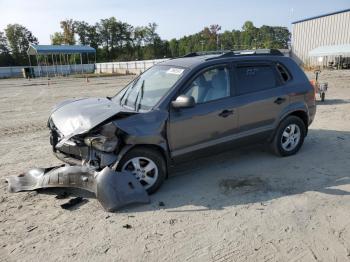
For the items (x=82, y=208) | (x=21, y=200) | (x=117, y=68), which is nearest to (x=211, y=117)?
(x=82, y=208)

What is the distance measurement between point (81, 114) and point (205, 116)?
1807 millimetres

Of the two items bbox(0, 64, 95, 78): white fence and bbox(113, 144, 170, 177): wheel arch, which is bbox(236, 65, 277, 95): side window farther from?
bbox(0, 64, 95, 78): white fence

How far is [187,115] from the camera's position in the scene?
4812 mm

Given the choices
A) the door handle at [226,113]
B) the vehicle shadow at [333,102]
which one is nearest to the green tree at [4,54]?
the vehicle shadow at [333,102]

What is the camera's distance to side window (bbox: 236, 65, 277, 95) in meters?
5.46

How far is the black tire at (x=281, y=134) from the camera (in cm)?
593

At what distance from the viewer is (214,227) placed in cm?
385

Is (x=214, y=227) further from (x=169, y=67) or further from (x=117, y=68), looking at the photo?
(x=117, y=68)

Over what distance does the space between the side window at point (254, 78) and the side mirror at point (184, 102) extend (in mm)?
1140

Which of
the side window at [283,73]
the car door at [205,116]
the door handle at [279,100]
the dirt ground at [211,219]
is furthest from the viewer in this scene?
the side window at [283,73]

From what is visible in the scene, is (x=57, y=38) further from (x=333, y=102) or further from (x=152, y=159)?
(x=152, y=159)

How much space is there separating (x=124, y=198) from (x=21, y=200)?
1.54 meters

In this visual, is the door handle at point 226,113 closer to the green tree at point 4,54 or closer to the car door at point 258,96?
the car door at point 258,96

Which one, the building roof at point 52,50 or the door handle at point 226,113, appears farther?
the building roof at point 52,50
